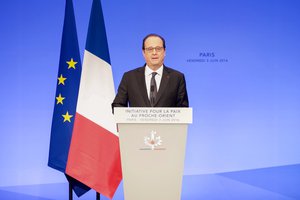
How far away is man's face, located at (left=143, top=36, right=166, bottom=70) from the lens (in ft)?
9.07

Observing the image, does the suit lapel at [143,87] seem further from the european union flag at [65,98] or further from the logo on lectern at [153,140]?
the european union flag at [65,98]

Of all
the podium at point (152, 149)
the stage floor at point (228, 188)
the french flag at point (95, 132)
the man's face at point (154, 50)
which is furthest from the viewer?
the stage floor at point (228, 188)

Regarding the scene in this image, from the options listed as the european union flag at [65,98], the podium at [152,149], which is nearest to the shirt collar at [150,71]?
the podium at [152,149]

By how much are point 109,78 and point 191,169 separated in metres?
1.62

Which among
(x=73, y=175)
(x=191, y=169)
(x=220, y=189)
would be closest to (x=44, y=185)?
(x=73, y=175)

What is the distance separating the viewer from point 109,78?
336 cm

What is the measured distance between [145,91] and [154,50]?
29 cm

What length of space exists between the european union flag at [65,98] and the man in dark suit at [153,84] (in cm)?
62

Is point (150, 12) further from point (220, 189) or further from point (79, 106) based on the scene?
point (220, 189)

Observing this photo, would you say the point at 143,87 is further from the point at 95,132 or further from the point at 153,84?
the point at 95,132

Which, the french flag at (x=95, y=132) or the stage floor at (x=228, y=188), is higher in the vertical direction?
the french flag at (x=95, y=132)

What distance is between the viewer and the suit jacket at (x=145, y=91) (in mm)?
2777

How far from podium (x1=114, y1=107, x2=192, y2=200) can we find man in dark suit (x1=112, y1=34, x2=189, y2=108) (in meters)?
0.43

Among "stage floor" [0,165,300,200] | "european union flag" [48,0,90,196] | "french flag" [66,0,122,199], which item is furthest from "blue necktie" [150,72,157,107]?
"stage floor" [0,165,300,200]
